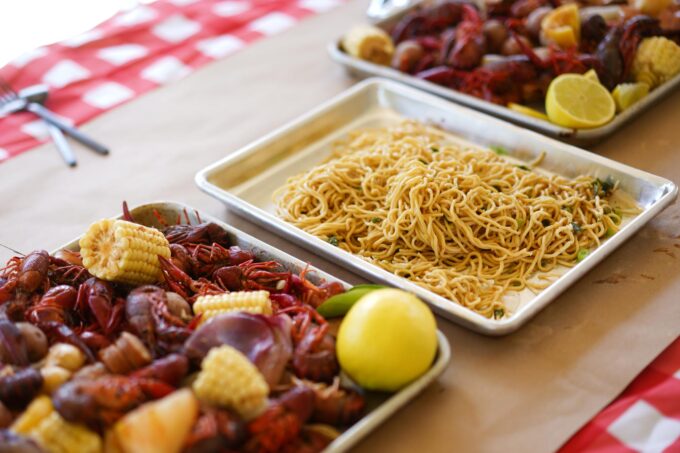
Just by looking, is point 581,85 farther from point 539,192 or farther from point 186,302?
point 186,302

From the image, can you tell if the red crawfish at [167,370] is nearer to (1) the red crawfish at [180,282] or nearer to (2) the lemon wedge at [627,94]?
(1) the red crawfish at [180,282]

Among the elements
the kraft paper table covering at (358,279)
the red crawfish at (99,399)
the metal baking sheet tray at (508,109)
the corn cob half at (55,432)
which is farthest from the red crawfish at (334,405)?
the metal baking sheet tray at (508,109)

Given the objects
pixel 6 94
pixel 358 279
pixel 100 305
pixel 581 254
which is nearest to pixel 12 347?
pixel 100 305

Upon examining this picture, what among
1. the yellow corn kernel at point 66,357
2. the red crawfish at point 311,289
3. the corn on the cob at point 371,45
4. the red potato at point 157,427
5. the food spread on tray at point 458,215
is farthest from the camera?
the corn on the cob at point 371,45

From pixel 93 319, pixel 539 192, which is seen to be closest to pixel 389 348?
pixel 93 319

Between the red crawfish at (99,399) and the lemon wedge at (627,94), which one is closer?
the red crawfish at (99,399)

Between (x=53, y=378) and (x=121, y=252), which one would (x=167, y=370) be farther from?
(x=121, y=252)

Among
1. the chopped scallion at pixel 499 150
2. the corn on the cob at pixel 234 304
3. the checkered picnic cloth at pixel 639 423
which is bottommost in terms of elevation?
the checkered picnic cloth at pixel 639 423
